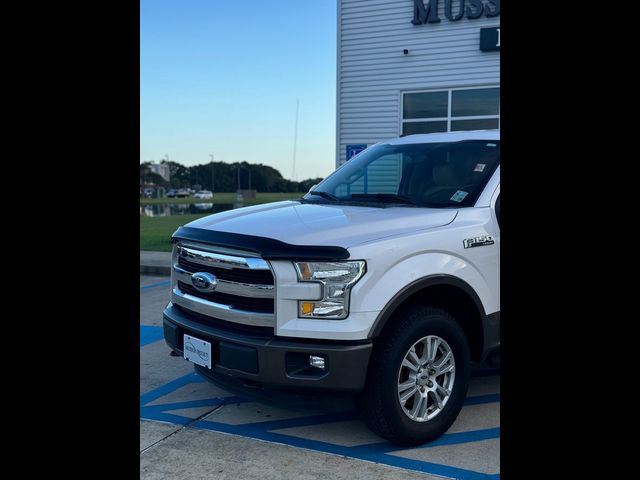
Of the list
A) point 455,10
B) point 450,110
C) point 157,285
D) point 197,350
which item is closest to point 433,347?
point 197,350

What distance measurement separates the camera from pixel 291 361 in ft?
10.3

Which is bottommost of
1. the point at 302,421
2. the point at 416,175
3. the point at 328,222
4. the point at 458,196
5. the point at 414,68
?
the point at 302,421

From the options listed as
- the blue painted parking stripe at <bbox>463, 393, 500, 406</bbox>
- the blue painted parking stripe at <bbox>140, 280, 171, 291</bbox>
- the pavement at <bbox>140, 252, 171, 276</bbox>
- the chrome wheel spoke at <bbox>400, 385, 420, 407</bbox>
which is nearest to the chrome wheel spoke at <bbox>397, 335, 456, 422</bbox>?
the chrome wheel spoke at <bbox>400, 385, 420, 407</bbox>

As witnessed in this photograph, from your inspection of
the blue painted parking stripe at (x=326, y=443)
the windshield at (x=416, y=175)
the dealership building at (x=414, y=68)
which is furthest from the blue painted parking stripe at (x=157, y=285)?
the windshield at (x=416, y=175)

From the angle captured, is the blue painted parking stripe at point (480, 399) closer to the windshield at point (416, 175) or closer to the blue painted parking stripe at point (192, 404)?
the windshield at point (416, 175)

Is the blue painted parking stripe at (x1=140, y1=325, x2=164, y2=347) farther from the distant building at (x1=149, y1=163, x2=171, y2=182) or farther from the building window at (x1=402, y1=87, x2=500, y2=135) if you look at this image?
the distant building at (x1=149, y1=163, x2=171, y2=182)

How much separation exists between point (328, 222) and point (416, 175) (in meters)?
1.37

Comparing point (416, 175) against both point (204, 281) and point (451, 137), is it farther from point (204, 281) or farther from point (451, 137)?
point (204, 281)

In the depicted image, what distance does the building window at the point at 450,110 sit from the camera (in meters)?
11.9

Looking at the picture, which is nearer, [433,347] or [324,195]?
[433,347]

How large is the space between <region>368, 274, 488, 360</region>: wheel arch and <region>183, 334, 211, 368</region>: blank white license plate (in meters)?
1.01

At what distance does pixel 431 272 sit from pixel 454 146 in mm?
1568
